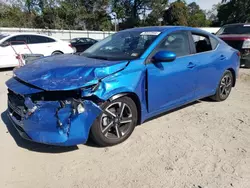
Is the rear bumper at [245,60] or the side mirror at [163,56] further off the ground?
the side mirror at [163,56]

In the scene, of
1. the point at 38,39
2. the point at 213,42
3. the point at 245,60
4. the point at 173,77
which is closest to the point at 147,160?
the point at 173,77

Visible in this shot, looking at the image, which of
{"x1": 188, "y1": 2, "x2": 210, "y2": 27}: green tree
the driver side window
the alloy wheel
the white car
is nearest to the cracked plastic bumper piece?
the alloy wheel

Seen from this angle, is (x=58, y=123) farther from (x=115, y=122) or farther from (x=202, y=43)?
(x=202, y=43)

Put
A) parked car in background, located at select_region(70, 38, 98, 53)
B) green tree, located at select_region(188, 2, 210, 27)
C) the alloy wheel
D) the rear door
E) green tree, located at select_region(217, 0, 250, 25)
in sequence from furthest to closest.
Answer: green tree, located at select_region(188, 2, 210, 27) < green tree, located at select_region(217, 0, 250, 25) < parked car in background, located at select_region(70, 38, 98, 53) < the rear door < the alloy wheel

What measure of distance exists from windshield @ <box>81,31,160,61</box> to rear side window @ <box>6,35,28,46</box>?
634 cm

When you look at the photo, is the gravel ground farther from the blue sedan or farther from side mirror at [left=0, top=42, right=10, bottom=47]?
side mirror at [left=0, top=42, right=10, bottom=47]

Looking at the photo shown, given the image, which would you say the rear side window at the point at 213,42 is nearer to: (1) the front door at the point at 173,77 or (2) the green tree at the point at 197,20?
(1) the front door at the point at 173,77

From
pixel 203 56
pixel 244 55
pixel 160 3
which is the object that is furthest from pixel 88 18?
pixel 203 56

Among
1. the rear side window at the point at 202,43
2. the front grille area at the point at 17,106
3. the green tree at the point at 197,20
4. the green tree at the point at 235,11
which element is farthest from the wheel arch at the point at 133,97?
the green tree at the point at 235,11

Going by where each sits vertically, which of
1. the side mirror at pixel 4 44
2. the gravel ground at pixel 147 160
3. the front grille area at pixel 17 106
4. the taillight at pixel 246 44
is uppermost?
the side mirror at pixel 4 44

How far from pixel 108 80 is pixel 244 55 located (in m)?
7.37

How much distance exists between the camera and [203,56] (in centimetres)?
449

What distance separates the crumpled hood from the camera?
288 cm

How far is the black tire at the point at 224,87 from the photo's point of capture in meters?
5.18
